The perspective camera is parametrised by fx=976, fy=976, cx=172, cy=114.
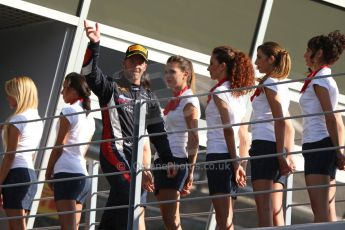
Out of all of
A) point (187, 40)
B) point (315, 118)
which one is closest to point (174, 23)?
point (187, 40)

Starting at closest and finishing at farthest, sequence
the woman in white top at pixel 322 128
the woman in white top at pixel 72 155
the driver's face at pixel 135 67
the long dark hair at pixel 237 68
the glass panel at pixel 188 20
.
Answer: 1. the woman in white top at pixel 322 128
2. the driver's face at pixel 135 67
3. the long dark hair at pixel 237 68
4. the woman in white top at pixel 72 155
5. the glass panel at pixel 188 20

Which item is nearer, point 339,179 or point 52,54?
point 52,54

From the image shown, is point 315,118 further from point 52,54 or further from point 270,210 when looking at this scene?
point 52,54

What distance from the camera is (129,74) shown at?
702 centimetres

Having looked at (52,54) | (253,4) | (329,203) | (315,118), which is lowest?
(329,203)

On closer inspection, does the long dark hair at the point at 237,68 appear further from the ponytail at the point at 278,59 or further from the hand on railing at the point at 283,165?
the hand on railing at the point at 283,165

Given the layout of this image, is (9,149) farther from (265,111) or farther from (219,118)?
(265,111)

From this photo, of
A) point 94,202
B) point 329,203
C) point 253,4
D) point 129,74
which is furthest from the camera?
point 253,4

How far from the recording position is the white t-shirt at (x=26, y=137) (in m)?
7.48

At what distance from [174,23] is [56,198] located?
3.19 m

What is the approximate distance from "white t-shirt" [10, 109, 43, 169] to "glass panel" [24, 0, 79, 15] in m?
1.80

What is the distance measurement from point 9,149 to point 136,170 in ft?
4.54

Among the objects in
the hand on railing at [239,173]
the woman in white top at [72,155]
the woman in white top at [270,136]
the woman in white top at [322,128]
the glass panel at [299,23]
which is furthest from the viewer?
the glass panel at [299,23]

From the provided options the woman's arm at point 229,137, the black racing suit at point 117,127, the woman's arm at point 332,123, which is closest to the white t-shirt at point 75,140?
the black racing suit at point 117,127
